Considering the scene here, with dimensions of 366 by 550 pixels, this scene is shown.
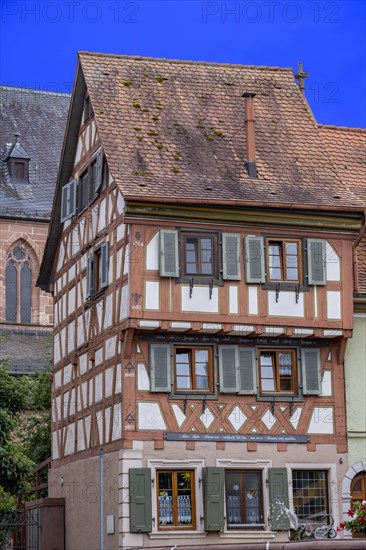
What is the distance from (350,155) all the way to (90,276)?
7.45m

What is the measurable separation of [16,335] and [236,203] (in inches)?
1232

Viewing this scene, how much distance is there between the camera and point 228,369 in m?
33.3

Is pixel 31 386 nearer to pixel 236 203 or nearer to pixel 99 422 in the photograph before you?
pixel 99 422

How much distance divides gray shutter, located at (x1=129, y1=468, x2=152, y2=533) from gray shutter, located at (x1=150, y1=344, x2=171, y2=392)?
1.94 metres

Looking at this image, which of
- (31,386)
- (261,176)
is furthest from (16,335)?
(261,176)

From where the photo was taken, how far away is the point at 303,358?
3384cm

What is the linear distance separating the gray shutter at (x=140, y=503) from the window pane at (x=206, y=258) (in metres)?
4.62

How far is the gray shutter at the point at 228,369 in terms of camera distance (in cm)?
3309

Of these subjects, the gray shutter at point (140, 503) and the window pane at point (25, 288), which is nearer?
the gray shutter at point (140, 503)

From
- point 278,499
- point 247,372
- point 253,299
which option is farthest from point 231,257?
point 278,499

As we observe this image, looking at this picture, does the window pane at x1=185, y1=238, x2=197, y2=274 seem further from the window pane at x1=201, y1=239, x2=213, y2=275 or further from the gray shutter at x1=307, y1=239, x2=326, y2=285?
the gray shutter at x1=307, y1=239, x2=326, y2=285

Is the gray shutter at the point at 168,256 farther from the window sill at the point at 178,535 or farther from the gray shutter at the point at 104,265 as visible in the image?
the window sill at the point at 178,535

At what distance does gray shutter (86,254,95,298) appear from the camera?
35.7m

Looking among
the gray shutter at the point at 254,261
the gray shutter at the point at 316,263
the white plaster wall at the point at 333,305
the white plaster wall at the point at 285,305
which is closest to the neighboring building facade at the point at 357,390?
the white plaster wall at the point at 333,305
